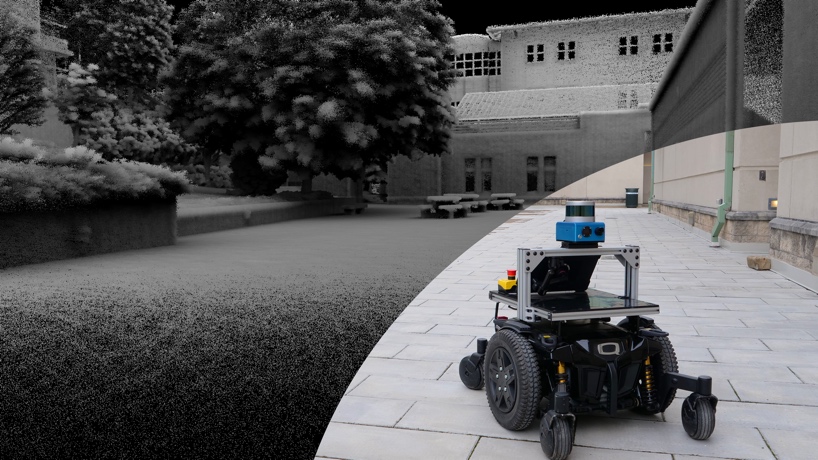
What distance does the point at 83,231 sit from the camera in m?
10.9

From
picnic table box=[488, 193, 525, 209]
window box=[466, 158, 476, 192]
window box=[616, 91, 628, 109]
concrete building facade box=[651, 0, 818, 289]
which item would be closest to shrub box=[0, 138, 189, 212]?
concrete building facade box=[651, 0, 818, 289]

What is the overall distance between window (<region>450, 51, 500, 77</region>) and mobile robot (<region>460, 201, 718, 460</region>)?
54.8 metres

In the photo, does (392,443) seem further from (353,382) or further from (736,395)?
(736,395)

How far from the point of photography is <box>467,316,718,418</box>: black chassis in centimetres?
318

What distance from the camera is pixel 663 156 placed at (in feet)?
78.2

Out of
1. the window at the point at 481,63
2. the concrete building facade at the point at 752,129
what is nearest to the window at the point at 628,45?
the window at the point at 481,63

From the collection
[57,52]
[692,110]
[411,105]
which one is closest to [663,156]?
[692,110]

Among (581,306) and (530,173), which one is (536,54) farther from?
(581,306)

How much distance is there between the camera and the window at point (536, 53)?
179ft

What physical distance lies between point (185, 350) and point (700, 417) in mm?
3622

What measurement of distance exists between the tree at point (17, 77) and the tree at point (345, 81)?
31.2 feet

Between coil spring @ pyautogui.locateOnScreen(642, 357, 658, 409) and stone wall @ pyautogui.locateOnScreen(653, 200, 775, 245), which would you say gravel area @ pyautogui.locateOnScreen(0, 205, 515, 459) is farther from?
stone wall @ pyautogui.locateOnScreen(653, 200, 775, 245)

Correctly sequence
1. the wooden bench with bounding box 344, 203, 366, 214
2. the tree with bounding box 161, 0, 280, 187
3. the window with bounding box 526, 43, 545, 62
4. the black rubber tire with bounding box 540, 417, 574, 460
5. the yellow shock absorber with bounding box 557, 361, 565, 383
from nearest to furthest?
1. the black rubber tire with bounding box 540, 417, 574, 460
2. the yellow shock absorber with bounding box 557, 361, 565, 383
3. the tree with bounding box 161, 0, 280, 187
4. the wooden bench with bounding box 344, 203, 366, 214
5. the window with bounding box 526, 43, 545, 62

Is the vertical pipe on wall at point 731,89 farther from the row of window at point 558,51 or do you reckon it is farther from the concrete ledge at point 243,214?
the row of window at point 558,51
